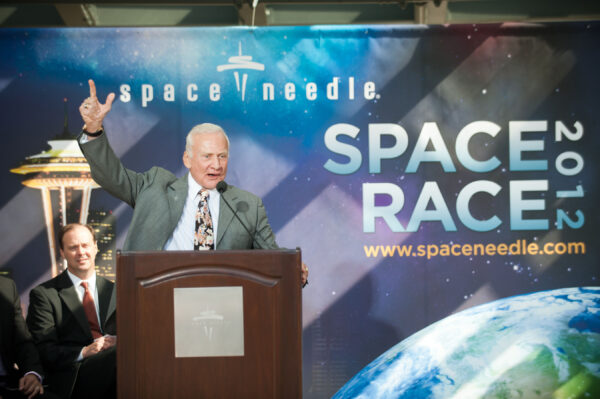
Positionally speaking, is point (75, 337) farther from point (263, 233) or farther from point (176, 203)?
point (263, 233)

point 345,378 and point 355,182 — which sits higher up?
→ point 355,182

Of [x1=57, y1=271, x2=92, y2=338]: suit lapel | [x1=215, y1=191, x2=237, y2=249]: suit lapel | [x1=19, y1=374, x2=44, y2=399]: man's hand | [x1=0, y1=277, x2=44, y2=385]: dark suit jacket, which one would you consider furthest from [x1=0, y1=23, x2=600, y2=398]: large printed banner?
[x1=215, y1=191, x2=237, y2=249]: suit lapel

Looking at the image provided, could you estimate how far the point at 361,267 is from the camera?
411 cm

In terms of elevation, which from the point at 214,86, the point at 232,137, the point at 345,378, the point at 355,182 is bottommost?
the point at 345,378

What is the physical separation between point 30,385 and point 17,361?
200 millimetres

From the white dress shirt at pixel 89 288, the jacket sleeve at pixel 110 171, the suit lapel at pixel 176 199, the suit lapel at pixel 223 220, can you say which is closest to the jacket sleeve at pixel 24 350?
the white dress shirt at pixel 89 288

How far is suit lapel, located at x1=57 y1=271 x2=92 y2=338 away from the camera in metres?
3.75

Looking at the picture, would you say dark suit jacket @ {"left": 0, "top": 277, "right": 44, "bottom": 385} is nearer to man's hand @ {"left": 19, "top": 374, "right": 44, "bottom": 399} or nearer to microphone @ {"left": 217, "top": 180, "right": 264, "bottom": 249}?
man's hand @ {"left": 19, "top": 374, "right": 44, "bottom": 399}

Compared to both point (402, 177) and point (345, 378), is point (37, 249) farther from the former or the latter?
point (402, 177)

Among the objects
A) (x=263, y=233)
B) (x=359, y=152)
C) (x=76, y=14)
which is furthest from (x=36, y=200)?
(x=359, y=152)

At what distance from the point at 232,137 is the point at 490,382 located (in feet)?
7.84

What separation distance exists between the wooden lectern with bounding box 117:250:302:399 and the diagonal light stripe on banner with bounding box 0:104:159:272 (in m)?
2.30

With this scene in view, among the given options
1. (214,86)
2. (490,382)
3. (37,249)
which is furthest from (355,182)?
(37,249)

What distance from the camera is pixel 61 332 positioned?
3.74 metres
